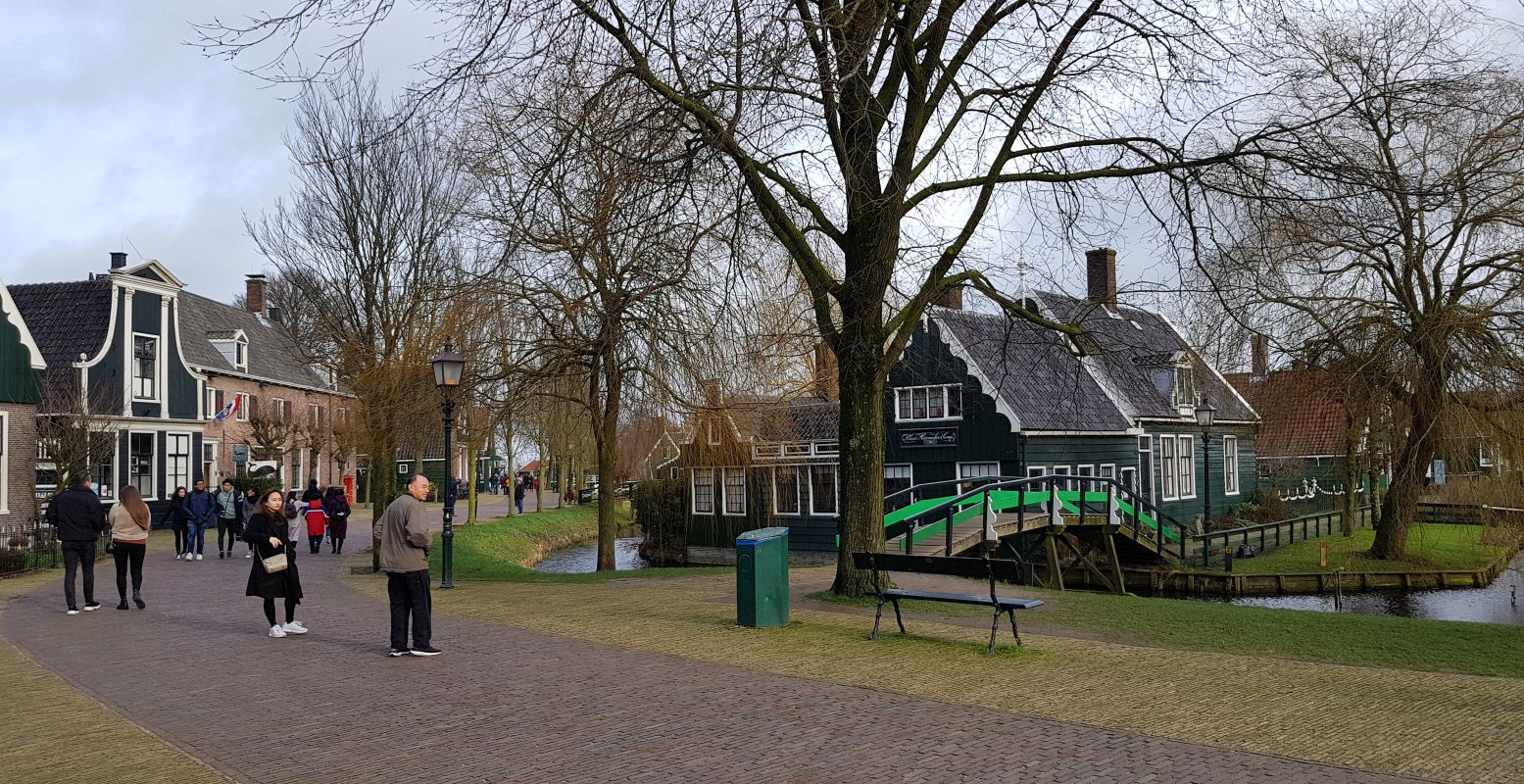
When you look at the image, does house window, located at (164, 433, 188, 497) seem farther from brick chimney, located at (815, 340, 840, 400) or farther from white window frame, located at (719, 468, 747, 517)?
brick chimney, located at (815, 340, 840, 400)

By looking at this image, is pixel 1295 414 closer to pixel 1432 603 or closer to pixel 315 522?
pixel 1432 603

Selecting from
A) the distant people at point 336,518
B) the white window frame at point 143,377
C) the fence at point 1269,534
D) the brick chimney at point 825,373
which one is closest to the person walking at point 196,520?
the distant people at point 336,518

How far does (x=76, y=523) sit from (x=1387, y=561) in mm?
27110

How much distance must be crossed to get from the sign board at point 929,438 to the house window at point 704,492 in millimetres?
6105

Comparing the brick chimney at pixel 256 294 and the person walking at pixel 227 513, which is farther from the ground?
the brick chimney at pixel 256 294

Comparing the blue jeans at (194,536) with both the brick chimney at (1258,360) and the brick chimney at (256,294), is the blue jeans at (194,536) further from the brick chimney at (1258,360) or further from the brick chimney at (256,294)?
the brick chimney at (256,294)

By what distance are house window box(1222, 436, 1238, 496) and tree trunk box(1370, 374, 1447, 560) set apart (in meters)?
12.4

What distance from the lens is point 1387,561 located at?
27.3 m

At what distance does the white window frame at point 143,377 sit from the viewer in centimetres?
3578

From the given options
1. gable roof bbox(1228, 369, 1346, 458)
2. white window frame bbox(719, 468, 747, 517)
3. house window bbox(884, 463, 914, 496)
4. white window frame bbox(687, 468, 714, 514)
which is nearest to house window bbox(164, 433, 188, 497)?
white window frame bbox(687, 468, 714, 514)

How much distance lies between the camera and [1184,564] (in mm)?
31266

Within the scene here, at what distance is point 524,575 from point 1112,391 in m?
21.5

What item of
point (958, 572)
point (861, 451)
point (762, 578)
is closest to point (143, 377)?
point (861, 451)

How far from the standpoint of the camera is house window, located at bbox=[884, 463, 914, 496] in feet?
112
